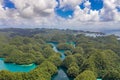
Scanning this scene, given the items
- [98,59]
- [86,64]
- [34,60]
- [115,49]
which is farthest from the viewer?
[115,49]

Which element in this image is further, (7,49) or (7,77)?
(7,49)

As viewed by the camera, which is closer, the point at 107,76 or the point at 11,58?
the point at 107,76

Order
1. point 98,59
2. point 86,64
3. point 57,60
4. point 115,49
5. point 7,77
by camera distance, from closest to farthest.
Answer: point 7,77 → point 86,64 → point 98,59 → point 57,60 → point 115,49

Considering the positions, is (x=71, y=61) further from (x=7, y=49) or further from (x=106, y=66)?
(x=7, y=49)

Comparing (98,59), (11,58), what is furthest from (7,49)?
(98,59)

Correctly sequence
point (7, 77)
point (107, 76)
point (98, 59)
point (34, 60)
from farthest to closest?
point (34, 60), point (98, 59), point (107, 76), point (7, 77)

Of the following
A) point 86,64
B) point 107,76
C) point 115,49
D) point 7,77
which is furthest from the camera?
point 115,49

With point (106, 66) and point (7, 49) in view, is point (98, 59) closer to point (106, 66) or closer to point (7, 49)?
point (106, 66)

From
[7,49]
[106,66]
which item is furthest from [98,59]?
[7,49]
